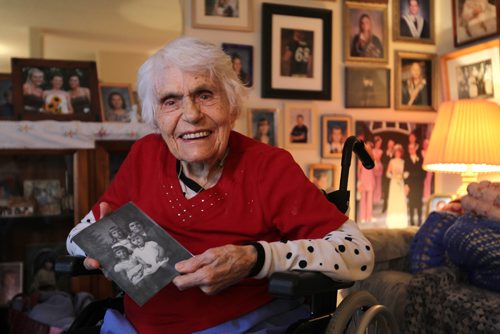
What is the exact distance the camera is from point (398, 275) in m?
1.80

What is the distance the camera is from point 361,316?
3.74ft

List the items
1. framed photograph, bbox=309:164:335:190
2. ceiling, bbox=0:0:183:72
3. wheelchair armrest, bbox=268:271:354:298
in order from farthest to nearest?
ceiling, bbox=0:0:183:72, framed photograph, bbox=309:164:335:190, wheelchair armrest, bbox=268:271:354:298

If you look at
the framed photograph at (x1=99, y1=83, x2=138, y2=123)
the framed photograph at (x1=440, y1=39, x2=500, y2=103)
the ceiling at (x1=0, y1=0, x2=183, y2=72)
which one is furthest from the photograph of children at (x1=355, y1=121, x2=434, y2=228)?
the ceiling at (x1=0, y1=0, x2=183, y2=72)

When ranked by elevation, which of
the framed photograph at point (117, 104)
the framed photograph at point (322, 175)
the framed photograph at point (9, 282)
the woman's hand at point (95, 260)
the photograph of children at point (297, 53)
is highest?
the photograph of children at point (297, 53)

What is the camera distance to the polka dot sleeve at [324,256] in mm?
1015

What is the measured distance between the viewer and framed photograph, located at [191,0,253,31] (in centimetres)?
226

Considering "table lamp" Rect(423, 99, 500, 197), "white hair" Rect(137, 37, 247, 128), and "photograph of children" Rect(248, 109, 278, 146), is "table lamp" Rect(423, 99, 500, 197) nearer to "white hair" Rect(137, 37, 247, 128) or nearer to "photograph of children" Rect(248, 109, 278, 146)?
"photograph of children" Rect(248, 109, 278, 146)

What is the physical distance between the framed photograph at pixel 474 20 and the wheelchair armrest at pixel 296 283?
1792 millimetres

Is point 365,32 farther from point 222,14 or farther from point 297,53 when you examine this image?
point 222,14

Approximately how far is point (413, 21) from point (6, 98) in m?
1.98

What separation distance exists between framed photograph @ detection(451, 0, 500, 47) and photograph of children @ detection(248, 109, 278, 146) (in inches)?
39.1

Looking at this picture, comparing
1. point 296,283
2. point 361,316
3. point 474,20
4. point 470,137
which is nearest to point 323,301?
point 361,316

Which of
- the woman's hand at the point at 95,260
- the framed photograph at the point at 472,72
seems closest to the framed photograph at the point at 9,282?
the woman's hand at the point at 95,260

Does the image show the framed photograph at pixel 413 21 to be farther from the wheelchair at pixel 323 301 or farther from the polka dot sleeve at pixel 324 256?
the polka dot sleeve at pixel 324 256
